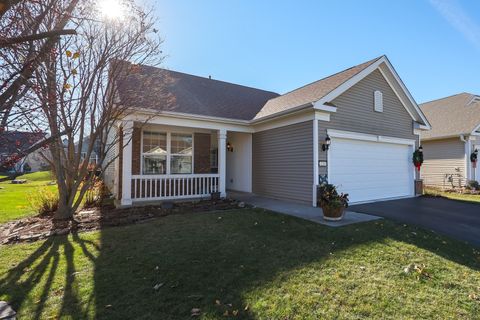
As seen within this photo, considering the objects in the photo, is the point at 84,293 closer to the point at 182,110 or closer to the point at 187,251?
the point at 187,251

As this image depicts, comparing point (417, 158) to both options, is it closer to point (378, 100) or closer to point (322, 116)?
point (378, 100)

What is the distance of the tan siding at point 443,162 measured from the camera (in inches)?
584

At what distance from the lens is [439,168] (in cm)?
1593

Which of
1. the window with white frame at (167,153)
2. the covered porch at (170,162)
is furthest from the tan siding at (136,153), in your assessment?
the window with white frame at (167,153)

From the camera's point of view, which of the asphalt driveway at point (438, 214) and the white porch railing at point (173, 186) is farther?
the white porch railing at point (173, 186)

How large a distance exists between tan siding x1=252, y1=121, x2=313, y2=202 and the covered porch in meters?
1.02

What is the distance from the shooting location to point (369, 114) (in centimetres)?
1021

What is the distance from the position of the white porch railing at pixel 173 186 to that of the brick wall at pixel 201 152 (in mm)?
830

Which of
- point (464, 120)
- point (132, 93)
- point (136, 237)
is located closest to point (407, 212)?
point (136, 237)

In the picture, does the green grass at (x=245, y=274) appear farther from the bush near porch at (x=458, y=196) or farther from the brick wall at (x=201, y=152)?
the bush near porch at (x=458, y=196)

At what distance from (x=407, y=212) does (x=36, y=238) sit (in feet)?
32.5

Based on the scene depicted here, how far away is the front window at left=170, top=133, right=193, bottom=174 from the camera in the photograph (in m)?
10.8

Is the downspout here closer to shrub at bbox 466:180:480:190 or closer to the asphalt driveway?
shrub at bbox 466:180:480:190

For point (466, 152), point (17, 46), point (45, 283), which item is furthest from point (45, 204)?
point (466, 152)
